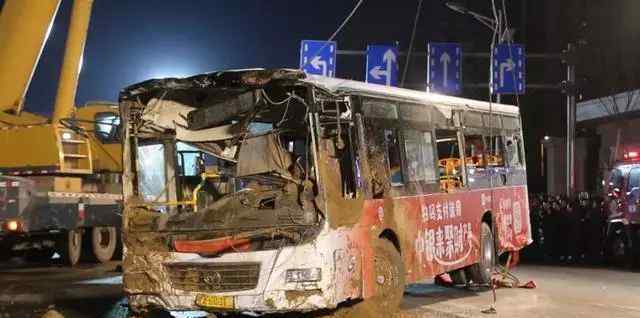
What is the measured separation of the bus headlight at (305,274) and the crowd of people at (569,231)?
41.5 ft

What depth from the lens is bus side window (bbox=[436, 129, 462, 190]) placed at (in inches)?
448

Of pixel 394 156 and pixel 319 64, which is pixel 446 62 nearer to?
pixel 319 64

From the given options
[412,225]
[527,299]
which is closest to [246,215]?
[412,225]

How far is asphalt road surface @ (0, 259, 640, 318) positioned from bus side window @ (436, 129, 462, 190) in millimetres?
1766

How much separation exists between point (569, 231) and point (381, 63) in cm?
706

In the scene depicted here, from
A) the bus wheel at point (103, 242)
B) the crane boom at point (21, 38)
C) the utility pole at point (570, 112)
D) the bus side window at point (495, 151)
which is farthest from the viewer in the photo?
the utility pole at point (570, 112)

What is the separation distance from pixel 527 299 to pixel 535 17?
28796mm

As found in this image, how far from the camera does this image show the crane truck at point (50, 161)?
15609 mm

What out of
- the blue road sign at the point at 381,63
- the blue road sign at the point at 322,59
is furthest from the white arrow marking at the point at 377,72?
the blue road sign at the point at 322,59

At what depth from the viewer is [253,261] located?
8.22m

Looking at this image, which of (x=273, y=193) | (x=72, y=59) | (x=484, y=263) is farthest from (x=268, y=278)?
(x=72, y=59)

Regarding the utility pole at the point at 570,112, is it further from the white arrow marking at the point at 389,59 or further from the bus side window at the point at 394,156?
the bus side window at the point at 394,156

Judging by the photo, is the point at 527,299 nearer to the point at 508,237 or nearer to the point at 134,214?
the point at 508,237

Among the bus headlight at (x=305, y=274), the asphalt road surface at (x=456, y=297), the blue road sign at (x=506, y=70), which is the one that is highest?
the blue road sign at (x=506, y=70)
